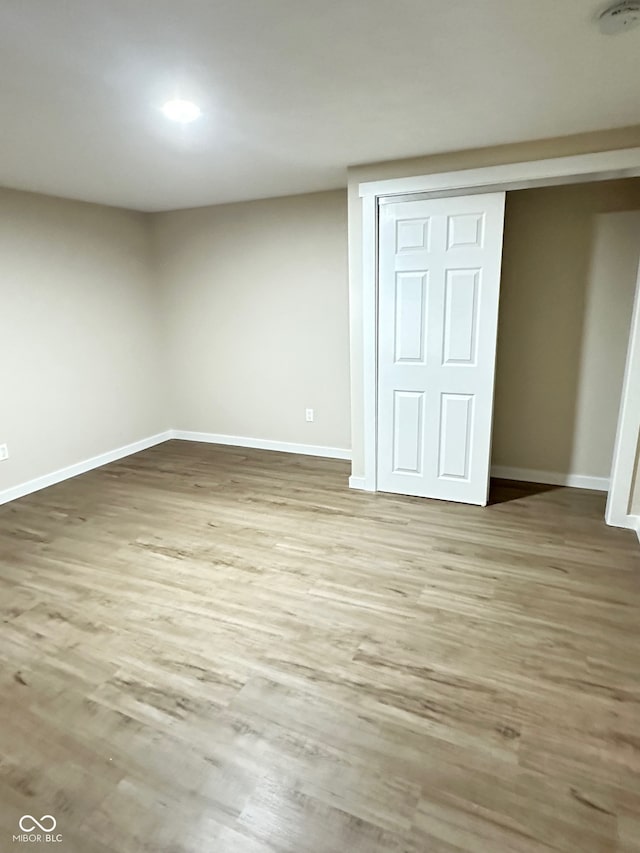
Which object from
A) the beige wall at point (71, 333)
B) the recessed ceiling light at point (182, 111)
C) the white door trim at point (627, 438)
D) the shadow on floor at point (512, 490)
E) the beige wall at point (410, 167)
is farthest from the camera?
the beige wall at point (71, 333)

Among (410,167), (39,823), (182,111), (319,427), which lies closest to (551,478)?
(319,427)

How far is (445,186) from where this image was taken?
10.1 feet

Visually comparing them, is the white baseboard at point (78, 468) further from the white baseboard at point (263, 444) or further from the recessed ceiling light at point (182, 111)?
the recessed ceiling light at point (182, 111)

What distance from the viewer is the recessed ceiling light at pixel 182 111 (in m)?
2.10

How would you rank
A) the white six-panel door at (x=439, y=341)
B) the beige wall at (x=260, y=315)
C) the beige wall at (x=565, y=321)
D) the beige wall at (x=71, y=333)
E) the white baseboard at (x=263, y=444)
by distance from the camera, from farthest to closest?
1. the white baseboard at (x=263, y=444)
2. the beige wall at (x=260, y=315)
3. the beige wall at (x=71, y=333)
4. the beige wall at (x=565, y=321)
5. the white six-panel door at (x=439, y=341)

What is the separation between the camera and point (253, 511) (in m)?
3.54

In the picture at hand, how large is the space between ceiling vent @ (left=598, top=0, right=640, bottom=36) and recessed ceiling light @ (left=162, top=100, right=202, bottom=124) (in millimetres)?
1508

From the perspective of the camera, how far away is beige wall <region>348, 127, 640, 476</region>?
8.87ft

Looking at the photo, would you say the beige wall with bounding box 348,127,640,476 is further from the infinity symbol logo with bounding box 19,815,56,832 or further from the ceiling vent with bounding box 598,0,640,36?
the infinity symbol logo with bounding box 19,815,56,832

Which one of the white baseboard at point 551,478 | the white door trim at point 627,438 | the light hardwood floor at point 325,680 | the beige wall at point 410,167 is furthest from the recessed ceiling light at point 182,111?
the white baseboard at point 551,478

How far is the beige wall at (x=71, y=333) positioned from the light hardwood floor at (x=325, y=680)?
84 cm

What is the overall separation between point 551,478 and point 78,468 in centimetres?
385

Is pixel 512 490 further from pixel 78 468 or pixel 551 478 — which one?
pixel 78 468

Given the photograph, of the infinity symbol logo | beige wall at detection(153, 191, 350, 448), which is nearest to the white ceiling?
beige wall at detection(153, 191, 350, 448)
